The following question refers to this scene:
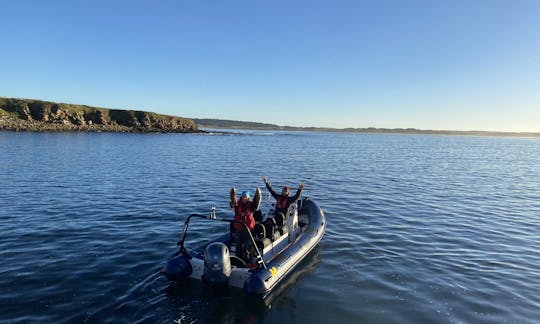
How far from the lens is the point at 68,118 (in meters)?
93.5

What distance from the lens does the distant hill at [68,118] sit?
81688mm

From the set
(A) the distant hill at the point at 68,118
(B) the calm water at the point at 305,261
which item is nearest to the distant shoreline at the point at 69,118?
(A) the distant hill at the point at 68,118

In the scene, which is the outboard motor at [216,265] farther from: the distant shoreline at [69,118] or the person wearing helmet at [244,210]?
the distant shoreline at [69,118]

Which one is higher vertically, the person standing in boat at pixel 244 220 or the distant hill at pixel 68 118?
the distant hill at pixel 68 118

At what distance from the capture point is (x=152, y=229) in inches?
550

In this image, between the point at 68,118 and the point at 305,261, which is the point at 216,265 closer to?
the point at 305,261

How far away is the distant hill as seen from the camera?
8169 cm

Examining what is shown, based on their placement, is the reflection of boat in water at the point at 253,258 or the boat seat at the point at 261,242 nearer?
the reflection of boat in water at the point at 253,258

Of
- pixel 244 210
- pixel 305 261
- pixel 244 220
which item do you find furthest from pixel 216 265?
pixel 305 261

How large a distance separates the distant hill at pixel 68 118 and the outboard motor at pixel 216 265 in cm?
8868

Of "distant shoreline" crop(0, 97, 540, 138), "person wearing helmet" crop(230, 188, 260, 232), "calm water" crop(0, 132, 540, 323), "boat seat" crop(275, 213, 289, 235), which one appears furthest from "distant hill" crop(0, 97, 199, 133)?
"person wearing helmet" crop(230, 188, 260, 232)

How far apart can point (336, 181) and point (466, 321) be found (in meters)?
20.3

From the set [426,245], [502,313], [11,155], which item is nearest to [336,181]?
[426,245]

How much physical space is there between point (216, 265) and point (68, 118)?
102363 mm
